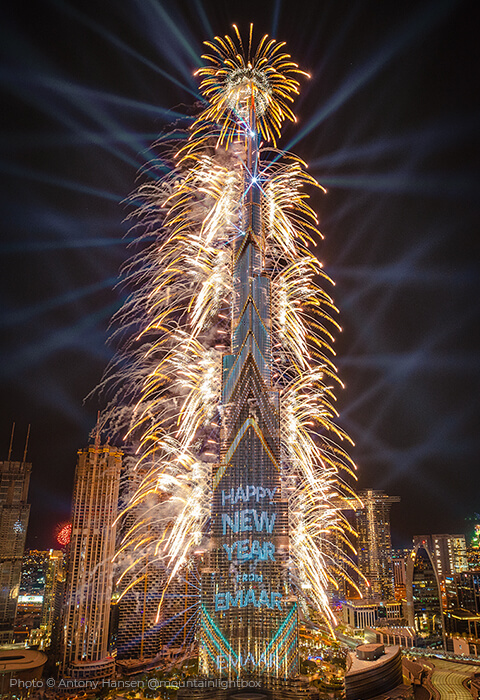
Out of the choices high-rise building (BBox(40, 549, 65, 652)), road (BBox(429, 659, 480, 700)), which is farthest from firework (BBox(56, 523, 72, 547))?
road (BBox(429, 659, 480, 700))

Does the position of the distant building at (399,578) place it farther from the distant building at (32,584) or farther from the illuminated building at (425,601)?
the distant building at (32,584)

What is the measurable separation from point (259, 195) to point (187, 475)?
82.0ft

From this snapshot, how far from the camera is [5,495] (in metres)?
145

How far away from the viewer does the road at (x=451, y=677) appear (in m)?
47.2

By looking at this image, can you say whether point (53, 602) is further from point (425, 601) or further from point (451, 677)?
point (451, 677)

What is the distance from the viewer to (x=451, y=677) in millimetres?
54094

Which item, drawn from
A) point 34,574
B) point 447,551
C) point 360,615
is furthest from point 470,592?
point 34,574

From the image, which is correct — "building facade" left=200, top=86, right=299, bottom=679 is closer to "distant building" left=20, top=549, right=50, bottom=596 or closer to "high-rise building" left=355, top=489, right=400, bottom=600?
"high-rise building" left=355, top=489, right=400, bottom=600

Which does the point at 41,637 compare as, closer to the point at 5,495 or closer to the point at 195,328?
the point at 5,495

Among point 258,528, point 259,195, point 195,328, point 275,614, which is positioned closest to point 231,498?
point 258,528

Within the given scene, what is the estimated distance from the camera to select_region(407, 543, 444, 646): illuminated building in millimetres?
120188

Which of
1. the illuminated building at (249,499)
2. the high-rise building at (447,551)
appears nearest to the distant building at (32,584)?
the high-rise building at (447,551)

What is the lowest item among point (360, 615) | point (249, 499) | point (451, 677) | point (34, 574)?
point (451, 677)

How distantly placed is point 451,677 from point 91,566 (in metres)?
65.1
